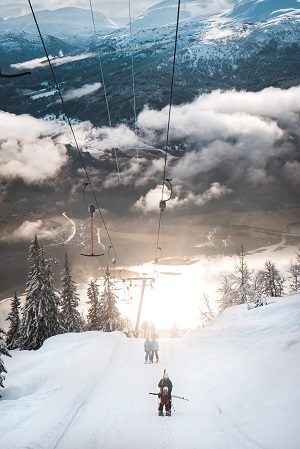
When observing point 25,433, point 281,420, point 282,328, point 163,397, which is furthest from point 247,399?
point 282,328

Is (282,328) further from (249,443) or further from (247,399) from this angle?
(249,443)

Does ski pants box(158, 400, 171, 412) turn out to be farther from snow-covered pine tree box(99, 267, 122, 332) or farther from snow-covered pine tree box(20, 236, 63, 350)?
snow-covered pine tree box(99, 267, 122, 332)

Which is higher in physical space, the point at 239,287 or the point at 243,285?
the point at 243,285

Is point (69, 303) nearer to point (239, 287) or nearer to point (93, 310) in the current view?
point (93, 310)

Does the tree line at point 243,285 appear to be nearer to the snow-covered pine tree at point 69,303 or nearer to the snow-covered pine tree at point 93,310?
the snow-covered pine tree at point 93,310

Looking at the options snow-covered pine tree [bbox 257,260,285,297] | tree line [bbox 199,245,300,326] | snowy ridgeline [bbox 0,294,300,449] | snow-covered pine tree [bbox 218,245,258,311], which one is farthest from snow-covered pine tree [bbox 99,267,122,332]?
snow-covered pine tree [bbox 257,260,285,297]

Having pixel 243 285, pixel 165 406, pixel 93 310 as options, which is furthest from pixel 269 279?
pixel 165 406
